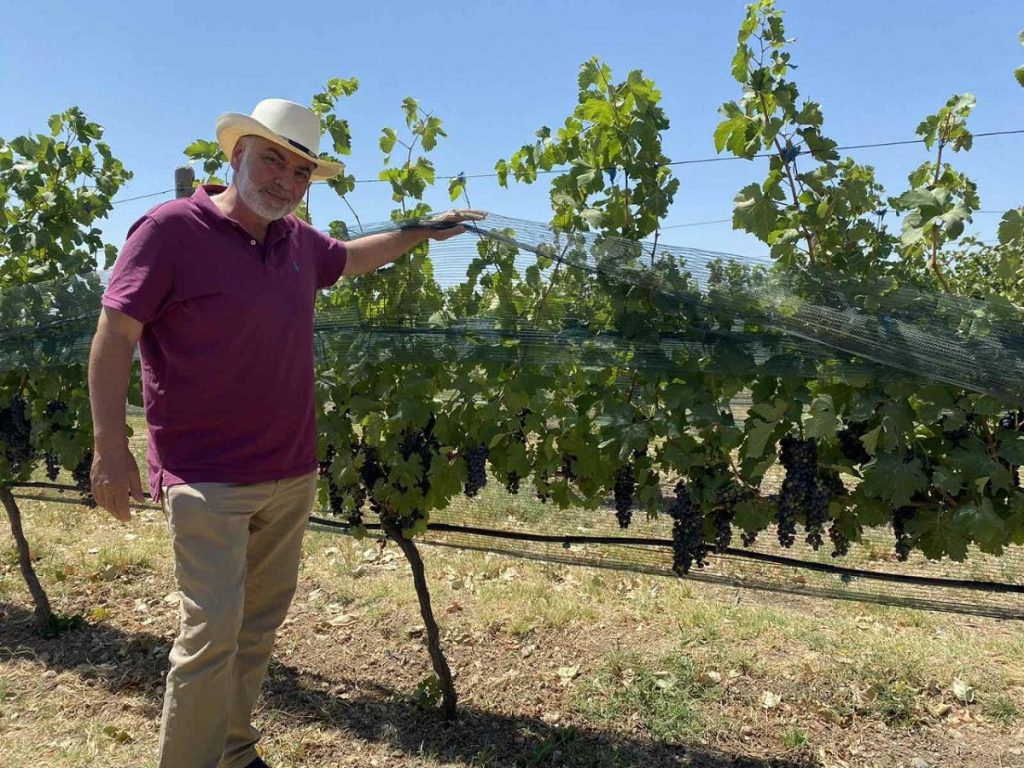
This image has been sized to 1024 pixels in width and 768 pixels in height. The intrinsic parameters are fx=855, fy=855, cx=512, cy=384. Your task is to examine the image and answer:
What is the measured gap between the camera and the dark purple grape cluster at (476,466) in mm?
3193

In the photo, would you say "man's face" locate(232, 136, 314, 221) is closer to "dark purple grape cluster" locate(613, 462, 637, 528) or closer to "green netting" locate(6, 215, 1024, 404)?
"green netting" locate(6, 215, 1024, 404)

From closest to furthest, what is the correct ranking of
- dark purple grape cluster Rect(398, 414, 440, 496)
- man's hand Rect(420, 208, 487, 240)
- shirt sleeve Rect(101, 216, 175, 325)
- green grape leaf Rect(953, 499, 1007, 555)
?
shirt sleeve Rect(101, 216, 175, 325) < green grape leaf Rect(953, 499, 1007, 555) < man's hand Rect(420, 208, 487, 240) < dark purple grape cluster Rect(398, 414, 440, 496)

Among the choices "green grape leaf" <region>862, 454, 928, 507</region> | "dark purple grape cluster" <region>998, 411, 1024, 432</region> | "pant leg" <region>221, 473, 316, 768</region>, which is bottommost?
"pant leg" <region>221, 473, 316, 768</region>

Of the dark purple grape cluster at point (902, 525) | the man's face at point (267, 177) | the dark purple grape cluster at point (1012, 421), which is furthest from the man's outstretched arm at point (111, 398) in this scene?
the dark purple grape cluster at point (1012, 421)

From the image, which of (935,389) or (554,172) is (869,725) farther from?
(554,172)

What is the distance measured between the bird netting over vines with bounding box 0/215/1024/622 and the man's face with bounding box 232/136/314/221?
565 mm

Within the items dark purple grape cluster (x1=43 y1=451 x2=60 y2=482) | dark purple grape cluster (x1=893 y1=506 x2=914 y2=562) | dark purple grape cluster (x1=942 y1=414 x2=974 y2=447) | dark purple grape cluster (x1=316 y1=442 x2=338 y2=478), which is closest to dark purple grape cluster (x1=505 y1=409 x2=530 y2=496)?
dark purple grape cluster (x1=316 y1=442 x2=338 y2=478)

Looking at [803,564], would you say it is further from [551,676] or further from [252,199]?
Result: [252,199]

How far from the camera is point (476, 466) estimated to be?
10.5 feet

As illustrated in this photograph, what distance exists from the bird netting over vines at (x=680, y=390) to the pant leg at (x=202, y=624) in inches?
33.6

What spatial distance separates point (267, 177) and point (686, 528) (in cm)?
178

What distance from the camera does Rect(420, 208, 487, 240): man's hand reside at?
3037 millimetres

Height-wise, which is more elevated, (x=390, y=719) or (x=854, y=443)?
(x=854, y=443)

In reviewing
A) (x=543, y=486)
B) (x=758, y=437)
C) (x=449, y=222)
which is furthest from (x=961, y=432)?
(x=449, y=222)
